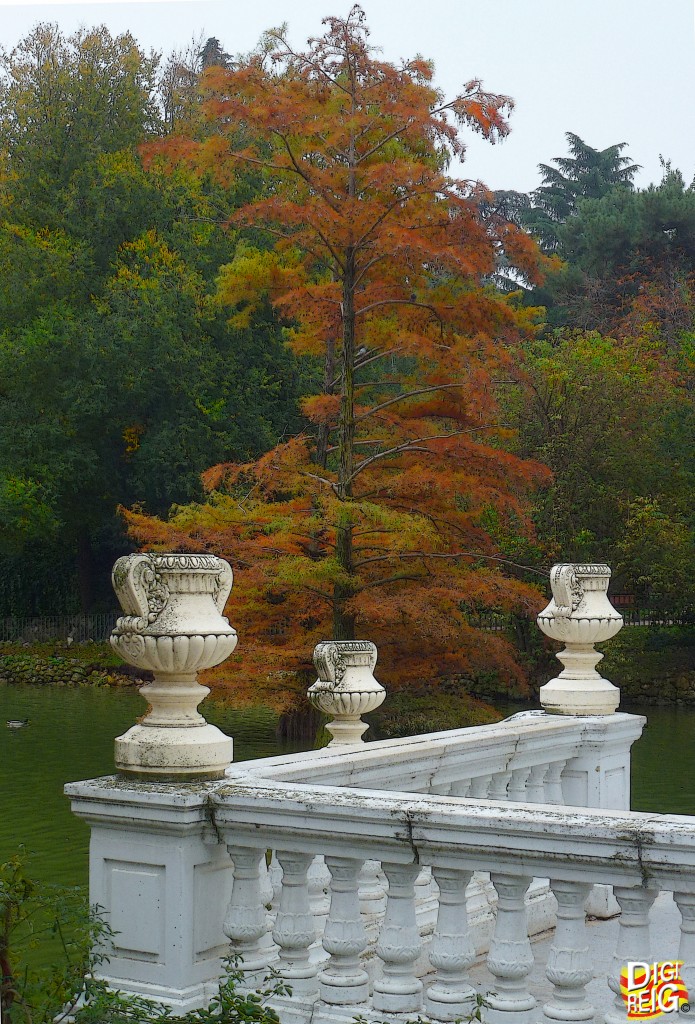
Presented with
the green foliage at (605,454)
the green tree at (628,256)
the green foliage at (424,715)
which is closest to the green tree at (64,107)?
the green foliage at (605,454)

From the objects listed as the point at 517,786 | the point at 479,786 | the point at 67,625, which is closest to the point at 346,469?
the point at 517,786

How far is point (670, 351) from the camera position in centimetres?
3241

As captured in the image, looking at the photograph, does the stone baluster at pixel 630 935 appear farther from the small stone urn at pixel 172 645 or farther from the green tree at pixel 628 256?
the green tree at pixel 628 256

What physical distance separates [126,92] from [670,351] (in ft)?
52.1

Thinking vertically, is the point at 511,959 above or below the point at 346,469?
below

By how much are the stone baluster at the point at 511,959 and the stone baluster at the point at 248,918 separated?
2.48 feet

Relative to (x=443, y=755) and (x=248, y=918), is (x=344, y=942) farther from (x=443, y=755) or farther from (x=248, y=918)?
(x=443, y=755)

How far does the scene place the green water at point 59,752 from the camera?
502 inches

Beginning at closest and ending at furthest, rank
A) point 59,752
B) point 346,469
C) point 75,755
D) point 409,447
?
point 346,469, point 409,447, point 75,755, point 59,752

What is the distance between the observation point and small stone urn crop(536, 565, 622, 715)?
22.0 ft

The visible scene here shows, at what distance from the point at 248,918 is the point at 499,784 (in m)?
2.00

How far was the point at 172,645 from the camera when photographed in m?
4.02

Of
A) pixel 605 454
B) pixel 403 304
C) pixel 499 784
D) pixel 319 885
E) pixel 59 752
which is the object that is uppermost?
pixel 403 304

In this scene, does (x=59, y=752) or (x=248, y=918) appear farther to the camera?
(x=59, y=752)
